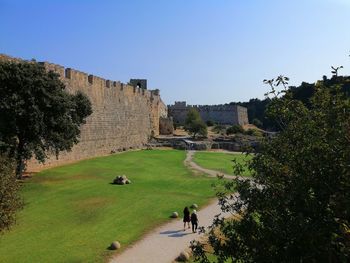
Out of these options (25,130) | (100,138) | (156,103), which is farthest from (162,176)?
(156,103)

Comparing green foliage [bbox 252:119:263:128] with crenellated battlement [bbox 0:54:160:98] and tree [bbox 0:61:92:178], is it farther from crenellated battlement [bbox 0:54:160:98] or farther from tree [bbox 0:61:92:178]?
tree [bbox 0:61:92:178]

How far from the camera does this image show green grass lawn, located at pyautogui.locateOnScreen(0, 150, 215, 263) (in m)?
13.9

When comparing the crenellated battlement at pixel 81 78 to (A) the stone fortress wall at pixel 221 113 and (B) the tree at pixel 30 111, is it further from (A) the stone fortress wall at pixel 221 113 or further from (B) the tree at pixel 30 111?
(A) the stone fortress wall at pixel 221 113

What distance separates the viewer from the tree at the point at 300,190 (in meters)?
4.85

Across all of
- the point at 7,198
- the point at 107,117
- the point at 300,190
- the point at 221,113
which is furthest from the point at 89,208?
the point at 221,113

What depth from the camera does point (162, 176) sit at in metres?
30.2

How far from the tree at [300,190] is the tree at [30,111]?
1614 centimetres

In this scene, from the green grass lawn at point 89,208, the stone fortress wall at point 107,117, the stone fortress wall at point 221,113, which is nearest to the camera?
the green grass lawn at point 89,208

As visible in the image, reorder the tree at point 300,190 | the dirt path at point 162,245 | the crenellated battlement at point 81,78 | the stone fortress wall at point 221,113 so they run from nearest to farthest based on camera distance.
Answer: the tree at point 300,190, the dirt path at point 162,245, the crenellated battlement at point 81,78, the stone fortress wall at point 221,113

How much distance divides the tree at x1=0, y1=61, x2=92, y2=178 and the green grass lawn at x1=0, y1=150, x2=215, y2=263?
2.05m

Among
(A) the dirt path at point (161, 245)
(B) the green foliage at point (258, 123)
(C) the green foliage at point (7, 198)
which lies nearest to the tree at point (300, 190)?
(C) the green foliage at point (7, 198)

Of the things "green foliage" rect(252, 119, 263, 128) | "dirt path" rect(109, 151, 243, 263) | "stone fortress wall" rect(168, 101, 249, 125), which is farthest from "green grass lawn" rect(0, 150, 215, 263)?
"green foliage" rect(252, 119, 263, 128)

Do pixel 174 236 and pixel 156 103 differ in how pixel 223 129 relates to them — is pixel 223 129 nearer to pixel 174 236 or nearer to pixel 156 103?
pixel 156 103

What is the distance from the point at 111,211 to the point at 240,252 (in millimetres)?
13542
